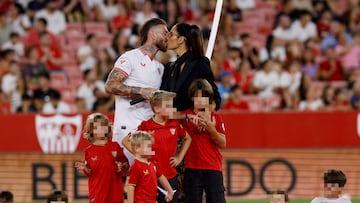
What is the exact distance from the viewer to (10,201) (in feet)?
38.1

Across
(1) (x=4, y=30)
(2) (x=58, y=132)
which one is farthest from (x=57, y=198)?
(1) (x=4, y=30)

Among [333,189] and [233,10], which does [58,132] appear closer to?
[233,10]

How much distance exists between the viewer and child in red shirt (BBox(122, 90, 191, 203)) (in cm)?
1036

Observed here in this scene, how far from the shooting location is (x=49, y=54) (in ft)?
68.0

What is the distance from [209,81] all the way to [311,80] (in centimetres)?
974

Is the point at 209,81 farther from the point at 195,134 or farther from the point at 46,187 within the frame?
the point at 46,187

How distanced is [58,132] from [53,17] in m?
5.06

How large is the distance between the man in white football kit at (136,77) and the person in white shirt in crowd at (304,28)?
11131 mm

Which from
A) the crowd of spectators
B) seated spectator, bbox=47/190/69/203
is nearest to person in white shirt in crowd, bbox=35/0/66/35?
the crowd of spectators

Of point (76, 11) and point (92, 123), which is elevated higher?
point (76, 11)

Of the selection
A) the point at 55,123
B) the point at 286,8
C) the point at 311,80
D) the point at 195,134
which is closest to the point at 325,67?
the point at 311,80

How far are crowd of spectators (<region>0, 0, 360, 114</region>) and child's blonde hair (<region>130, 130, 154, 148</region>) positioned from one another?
8443mm

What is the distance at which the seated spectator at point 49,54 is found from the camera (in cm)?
2062

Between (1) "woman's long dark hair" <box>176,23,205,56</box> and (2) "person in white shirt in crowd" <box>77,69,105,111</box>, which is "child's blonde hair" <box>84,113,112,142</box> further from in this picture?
(2) "person in white shirt in crowd" <box>77,69,105,111</box>
